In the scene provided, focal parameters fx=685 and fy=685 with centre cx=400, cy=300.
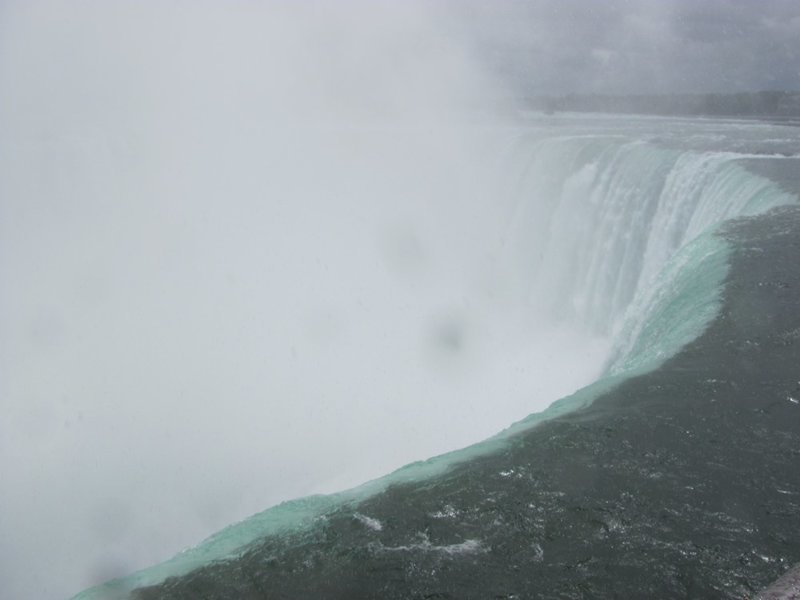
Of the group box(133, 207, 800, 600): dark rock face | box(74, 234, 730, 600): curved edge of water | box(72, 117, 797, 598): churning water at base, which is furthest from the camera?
box(72, 117, 797, 598): churning water at base

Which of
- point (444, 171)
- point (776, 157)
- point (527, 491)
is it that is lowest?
point (527, 491)

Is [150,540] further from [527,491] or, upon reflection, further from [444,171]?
[444,171]

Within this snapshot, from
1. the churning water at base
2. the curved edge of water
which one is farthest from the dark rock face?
the churning water at base

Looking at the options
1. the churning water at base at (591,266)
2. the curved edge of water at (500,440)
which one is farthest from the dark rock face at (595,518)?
the churning water at base at (591,266)

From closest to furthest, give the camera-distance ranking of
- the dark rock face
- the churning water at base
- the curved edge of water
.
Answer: the dark rock face, the curved edge of water, the churning water at base

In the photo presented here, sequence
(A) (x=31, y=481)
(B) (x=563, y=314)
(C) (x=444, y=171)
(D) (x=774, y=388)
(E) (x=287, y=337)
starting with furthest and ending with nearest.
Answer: (C) (x=444, y=171)
(E) (x=287, y=337)
(B) (x=563, y=314)
(A) (x=31, y=481)
(D) (x=774, y=388)

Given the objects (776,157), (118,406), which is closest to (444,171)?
(776,157)

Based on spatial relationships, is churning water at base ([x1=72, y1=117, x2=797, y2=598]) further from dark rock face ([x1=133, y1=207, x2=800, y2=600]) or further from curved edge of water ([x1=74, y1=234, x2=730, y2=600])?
dark rock face ([x1=133, y1=207, x2=800, y2=600])

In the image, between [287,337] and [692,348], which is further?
[287,337]

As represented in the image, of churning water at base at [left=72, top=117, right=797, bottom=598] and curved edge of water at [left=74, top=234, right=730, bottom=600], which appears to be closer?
curved edge of water at [left=74, top=234, right=730, bottom=600]
